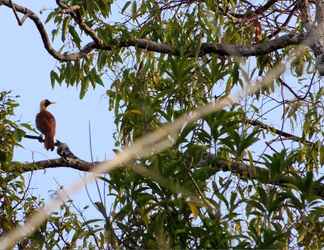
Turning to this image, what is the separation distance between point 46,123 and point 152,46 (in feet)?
10.9

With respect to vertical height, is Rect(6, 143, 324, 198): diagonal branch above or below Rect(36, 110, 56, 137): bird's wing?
below

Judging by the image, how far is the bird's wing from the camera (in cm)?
792

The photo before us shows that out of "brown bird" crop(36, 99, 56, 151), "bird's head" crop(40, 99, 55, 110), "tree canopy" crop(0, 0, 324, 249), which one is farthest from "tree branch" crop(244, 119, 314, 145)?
"bird's head" crop(40, 99, 55, 110)

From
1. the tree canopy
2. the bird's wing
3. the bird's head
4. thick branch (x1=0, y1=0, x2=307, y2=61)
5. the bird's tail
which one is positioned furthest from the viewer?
the bird's head

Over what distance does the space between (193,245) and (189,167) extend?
291 millimetres

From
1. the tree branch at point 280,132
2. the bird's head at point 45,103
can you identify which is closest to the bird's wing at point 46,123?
the bird's head at point 45,103

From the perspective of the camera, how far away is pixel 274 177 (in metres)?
3.09

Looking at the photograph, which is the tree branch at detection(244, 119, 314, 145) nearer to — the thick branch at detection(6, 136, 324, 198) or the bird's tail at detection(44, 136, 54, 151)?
the thick branch at detection(6, 136, 324, 198)

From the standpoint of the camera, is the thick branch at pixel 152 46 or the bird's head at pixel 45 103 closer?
the thick branch at pixel 152 46

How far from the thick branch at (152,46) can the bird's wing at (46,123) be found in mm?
1993

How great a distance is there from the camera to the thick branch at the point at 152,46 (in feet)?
16.7

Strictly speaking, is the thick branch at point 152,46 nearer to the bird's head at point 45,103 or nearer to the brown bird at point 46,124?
the brown bird at point 46,124

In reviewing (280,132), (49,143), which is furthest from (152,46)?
(49,143)

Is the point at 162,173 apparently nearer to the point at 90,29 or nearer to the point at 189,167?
the point at 189,167
